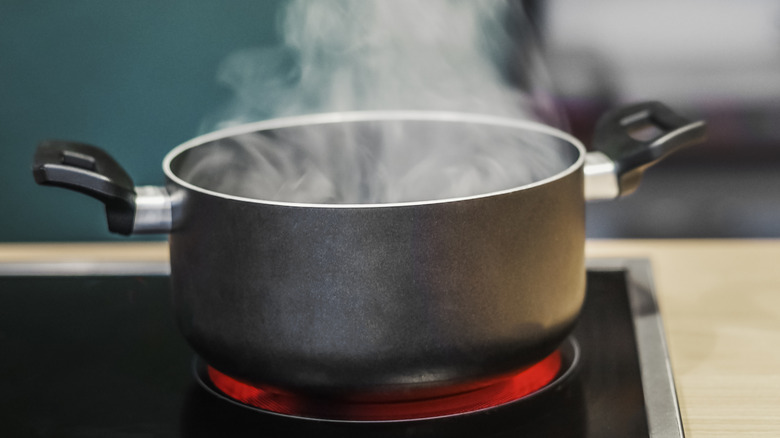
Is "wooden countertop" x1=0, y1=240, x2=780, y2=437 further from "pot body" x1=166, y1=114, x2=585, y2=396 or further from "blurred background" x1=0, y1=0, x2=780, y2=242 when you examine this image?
"pot body" x1=166, y1=114, x2=585, y2=396

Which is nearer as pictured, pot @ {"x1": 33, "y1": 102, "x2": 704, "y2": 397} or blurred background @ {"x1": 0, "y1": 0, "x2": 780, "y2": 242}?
pot @ {"x1": 33, "y1": 102, "x2": 704, "y2": 397}

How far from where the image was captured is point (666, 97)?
101 centimetres

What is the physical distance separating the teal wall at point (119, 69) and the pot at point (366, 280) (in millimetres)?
469

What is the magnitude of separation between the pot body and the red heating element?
0.04m

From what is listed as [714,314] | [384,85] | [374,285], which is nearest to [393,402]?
[374,285]

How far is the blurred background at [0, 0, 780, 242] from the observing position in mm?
984

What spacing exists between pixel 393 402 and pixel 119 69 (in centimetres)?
64

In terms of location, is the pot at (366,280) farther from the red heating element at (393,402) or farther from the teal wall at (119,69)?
the teal wall at (119,69)

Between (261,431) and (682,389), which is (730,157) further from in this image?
(261,431)

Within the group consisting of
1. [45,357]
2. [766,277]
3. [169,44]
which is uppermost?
[169,44]

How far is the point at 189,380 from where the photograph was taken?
2.10 feet

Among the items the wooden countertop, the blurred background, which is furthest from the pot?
the blurred background

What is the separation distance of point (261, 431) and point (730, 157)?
683 millimetres

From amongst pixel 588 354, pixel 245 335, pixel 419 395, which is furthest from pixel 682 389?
pixel 245 335
